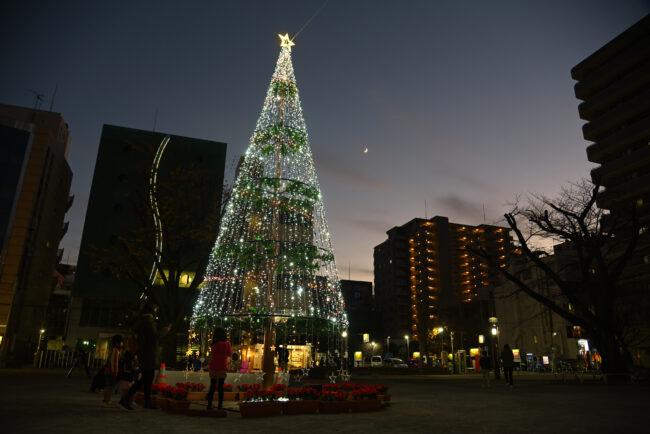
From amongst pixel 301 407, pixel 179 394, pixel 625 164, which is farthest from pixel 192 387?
pixel 625 164

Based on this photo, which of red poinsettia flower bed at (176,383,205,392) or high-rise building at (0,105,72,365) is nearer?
red poinsettia flower bed at (176,383,205,392)

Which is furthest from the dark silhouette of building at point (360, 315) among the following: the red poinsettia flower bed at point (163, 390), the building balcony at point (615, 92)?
the red poinsettia flower bed at point (163, 390)

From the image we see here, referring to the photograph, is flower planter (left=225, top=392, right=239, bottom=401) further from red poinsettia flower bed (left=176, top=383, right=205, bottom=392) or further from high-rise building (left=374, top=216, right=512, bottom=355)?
high-rise building (left=374, top=216, right=512, bottom=355)

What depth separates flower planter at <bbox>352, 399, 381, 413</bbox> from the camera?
930cm

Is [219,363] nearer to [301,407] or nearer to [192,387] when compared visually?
[301,407]

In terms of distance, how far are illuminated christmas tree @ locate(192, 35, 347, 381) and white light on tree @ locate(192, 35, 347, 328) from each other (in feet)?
0.11

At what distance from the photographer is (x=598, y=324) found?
20.6m

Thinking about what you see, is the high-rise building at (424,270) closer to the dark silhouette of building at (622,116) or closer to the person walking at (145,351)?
the dark silhouette of building at (622,116)

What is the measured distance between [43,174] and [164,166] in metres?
18.0

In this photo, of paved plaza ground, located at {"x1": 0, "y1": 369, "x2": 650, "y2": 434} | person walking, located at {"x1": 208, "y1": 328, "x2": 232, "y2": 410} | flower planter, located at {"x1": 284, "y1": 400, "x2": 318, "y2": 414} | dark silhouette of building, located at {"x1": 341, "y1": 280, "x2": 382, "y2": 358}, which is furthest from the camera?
dark silhouette of building, located at {"x1": 341, "y1": 280, "x2": 382, "y2": 358}

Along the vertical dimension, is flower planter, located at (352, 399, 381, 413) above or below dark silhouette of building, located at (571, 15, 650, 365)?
below

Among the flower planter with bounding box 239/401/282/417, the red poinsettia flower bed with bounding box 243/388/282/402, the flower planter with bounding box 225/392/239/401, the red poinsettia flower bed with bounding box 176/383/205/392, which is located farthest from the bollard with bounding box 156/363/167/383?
the flower planter with bounding box 239/401/282/417

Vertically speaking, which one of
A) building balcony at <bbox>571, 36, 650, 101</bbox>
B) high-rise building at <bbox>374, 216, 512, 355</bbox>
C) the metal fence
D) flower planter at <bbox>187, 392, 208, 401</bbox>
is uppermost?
building balcony at <bbox>571, 36, 650, 101</bbox>

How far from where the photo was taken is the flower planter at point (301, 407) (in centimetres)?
880
